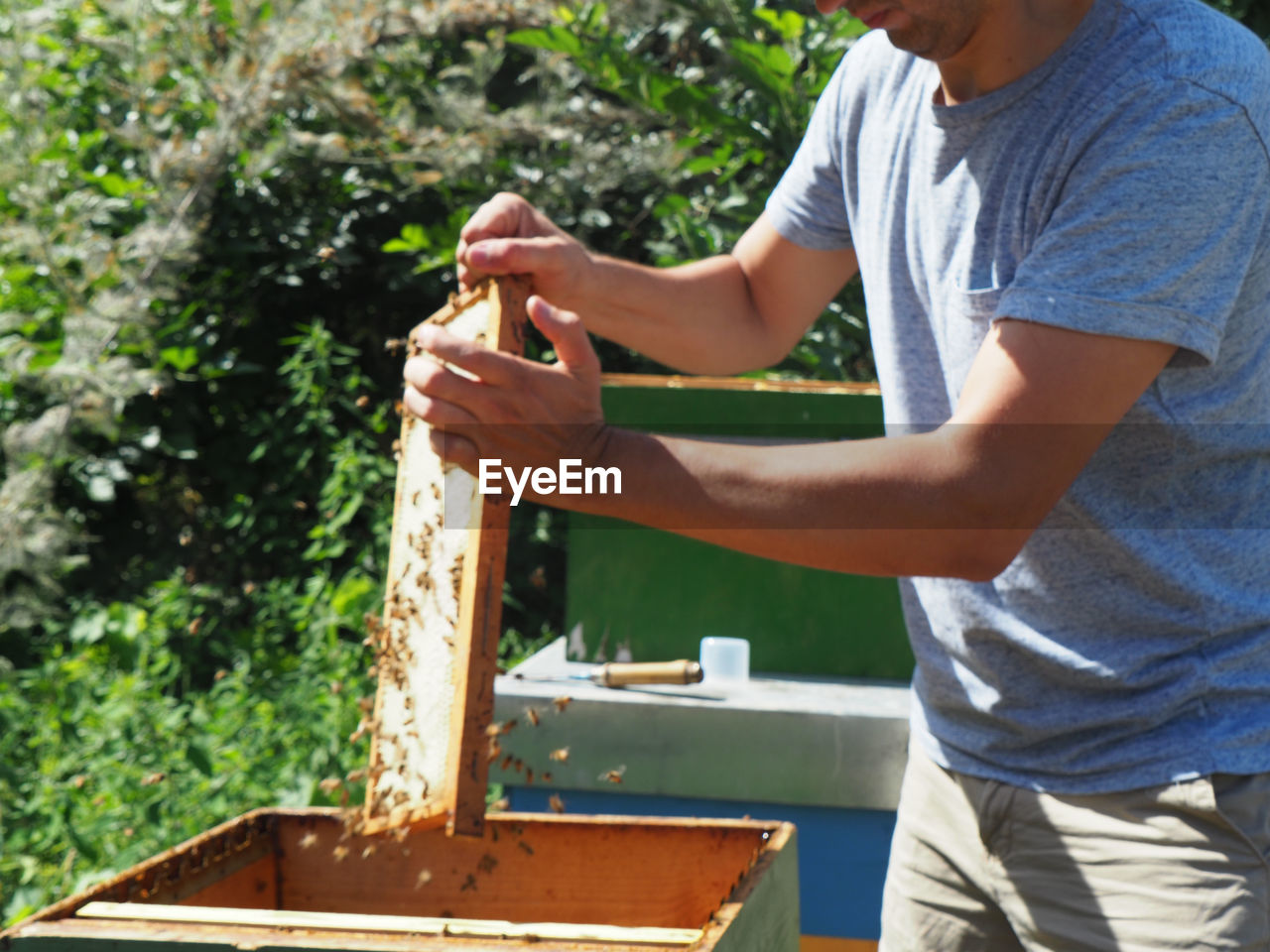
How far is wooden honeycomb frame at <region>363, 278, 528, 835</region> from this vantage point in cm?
116

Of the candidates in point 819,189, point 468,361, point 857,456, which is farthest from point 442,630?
point 819,189

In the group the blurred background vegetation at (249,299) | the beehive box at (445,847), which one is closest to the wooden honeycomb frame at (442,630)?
the beehive box at (445,847)

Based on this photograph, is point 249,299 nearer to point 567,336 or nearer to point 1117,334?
point 567,336

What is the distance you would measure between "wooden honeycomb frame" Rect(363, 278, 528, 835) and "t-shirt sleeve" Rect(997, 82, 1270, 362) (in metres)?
0.53

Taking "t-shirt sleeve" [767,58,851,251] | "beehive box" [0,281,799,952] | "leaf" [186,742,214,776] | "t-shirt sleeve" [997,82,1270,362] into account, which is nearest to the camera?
"t-shirt sleeve" [997,82,1270,362]

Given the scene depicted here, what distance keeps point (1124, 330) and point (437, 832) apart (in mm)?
912

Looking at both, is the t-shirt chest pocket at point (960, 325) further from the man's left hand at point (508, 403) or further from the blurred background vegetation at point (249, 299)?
the blurred background vegetation at point (249, 299)

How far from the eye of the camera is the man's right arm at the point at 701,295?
1.49m

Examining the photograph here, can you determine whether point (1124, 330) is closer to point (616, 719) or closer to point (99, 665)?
point (616, 719)

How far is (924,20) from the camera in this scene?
1.13 metres

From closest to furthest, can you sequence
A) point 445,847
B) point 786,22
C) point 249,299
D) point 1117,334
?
1. point 1117,334
2. point 445,847
3. point 786,22
4. point 249,299

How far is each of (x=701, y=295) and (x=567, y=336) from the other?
0.58 meters

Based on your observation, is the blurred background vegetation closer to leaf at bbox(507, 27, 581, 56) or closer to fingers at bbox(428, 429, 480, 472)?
leaf at bbox(507, 27, 581, 56)

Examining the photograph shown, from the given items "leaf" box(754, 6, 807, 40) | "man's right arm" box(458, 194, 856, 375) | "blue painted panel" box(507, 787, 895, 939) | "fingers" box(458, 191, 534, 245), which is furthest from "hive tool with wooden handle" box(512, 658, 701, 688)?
"leaf" box(754, 6, 807, 40)
